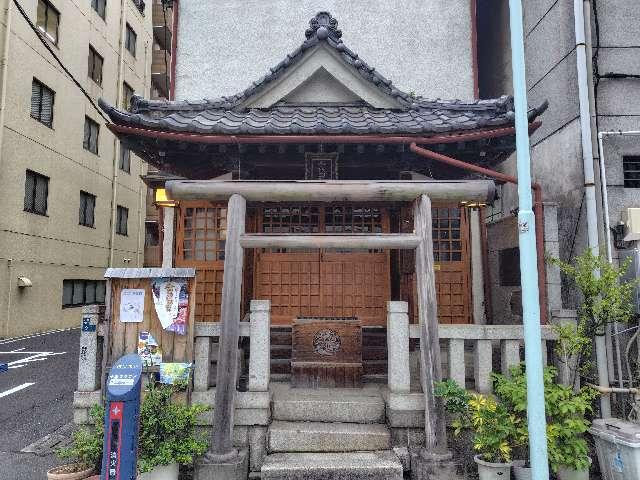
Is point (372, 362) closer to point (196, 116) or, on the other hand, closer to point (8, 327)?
point (196, 116)

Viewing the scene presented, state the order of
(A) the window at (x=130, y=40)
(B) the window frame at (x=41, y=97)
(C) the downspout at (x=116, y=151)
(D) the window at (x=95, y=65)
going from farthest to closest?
(A) the window at (x=130, y=40) → (C) the downspout at (x=116, y=151) → (D) the window at (x=95, y=65) → (B) the window frame at (x=41, y=97)

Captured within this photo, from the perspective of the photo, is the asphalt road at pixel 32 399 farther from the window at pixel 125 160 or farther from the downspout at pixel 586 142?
the window at pixel 125 160

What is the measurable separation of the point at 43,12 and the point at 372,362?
886 inches

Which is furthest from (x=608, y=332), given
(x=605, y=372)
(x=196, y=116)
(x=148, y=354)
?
(x=196, y=116)

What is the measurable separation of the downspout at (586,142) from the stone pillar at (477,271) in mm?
3069

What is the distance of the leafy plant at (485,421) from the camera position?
5662 mm

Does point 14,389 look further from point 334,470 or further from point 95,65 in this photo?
point 95,65

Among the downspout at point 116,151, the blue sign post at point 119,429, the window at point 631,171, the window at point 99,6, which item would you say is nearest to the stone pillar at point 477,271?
the window at point 631,171

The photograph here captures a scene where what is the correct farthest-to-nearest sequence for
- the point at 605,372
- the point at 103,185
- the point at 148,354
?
the point at 103,185 < the point at 605,372 < the point at 148,354

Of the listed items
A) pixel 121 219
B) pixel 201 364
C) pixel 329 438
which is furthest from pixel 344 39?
pixel 121 219

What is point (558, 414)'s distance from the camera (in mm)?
5895

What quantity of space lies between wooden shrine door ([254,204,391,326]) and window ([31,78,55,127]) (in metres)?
15.9

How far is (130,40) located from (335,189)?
28996 mm

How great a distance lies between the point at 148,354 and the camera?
21.4ft
